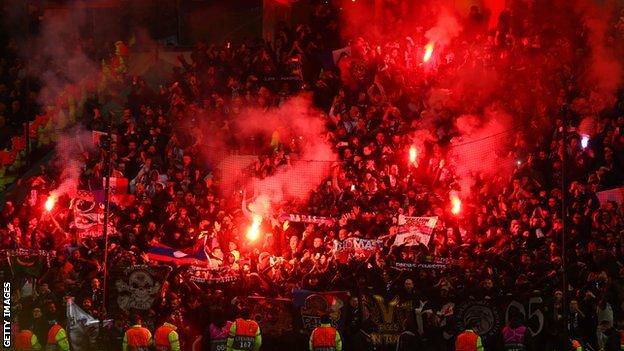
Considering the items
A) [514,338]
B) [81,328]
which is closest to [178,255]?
[81,328]

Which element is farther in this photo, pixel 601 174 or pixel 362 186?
pixel 362 186

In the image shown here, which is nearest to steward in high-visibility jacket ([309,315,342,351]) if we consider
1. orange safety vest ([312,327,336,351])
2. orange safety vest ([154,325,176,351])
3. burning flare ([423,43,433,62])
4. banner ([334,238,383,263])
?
orange safety vest ([312,327,336,351])

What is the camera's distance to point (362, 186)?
19500 mm

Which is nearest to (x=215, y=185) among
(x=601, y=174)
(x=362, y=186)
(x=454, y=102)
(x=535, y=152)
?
(x=362, y=186)

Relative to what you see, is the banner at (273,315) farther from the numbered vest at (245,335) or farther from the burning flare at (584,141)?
the burning flare at (584,141)

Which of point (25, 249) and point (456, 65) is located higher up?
point (456, 65)

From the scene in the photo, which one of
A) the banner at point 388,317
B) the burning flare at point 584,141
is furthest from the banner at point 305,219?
the burning flare at point 584,141

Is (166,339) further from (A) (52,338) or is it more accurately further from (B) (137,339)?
(A) (52,338)

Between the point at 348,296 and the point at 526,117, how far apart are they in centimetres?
543

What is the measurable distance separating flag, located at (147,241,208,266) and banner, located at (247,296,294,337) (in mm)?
2031

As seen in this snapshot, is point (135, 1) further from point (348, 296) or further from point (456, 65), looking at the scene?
point (348, 296)

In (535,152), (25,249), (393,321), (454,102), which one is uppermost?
(454,102)

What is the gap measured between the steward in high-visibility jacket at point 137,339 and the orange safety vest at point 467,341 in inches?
187

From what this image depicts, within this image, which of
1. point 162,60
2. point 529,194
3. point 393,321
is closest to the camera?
point 393,321
